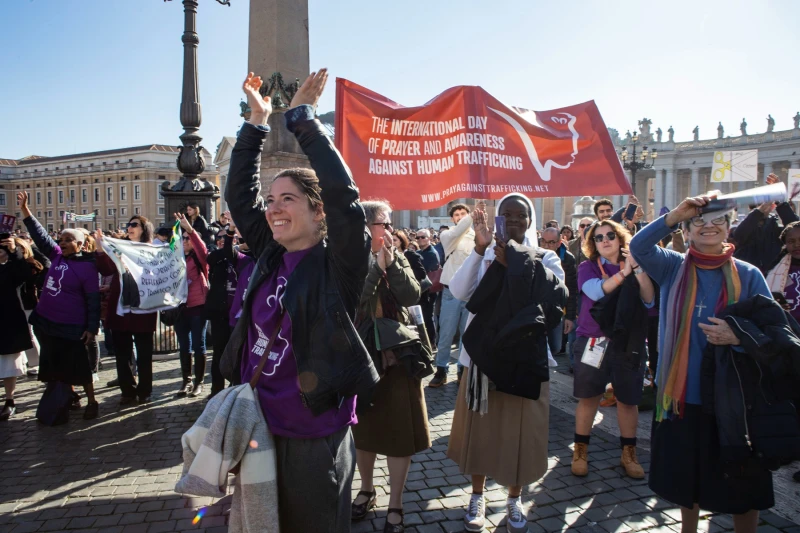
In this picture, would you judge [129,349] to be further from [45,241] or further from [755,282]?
[755,282]

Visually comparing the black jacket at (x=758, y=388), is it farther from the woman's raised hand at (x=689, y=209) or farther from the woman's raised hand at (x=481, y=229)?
the woman's raised hand at (x=481, y=229)

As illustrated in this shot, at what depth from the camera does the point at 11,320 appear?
5957 mm

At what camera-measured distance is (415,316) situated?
4027mm

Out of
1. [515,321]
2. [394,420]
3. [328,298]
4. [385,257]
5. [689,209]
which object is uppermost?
[689,209]

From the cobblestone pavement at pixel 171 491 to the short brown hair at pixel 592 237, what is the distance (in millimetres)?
1787

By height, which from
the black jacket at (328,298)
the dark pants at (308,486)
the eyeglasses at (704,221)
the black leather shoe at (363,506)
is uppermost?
the eyeglasses at (704,221)

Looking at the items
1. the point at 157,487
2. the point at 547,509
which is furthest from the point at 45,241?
the point at 547,509

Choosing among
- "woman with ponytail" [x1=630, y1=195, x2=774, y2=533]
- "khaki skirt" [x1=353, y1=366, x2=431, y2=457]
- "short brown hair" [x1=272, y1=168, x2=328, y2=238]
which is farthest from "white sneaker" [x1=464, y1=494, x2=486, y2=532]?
"short brown hair" [x1=272, y1=168, x2=328, y2=238]

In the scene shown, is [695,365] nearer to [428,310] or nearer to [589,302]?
[589,302]

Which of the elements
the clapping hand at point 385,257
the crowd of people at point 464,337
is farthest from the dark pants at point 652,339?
the clapping hand at point 385,257

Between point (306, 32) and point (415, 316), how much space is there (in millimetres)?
6690

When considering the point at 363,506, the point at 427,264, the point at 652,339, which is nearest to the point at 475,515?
the point at 363,506

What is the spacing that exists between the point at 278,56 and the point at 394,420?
681cm

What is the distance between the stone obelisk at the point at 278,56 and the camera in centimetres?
846
